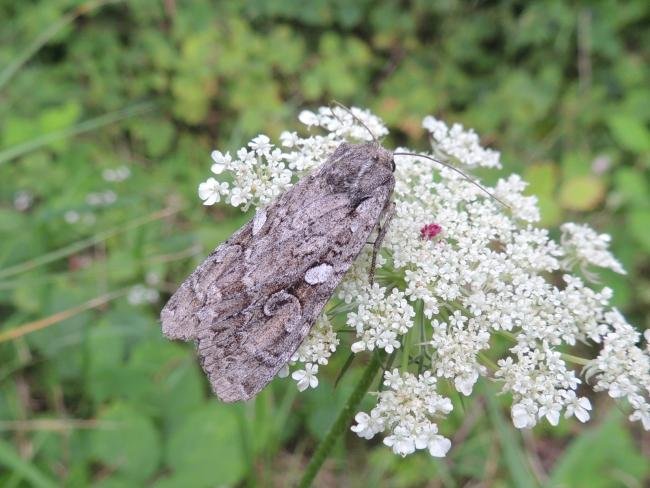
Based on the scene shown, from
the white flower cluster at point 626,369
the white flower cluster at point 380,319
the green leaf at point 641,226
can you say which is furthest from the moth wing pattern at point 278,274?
the green leaf at point 641,226

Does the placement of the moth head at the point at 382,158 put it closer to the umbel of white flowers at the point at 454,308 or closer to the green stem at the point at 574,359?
the umbel of white flowers at the point at 454,308

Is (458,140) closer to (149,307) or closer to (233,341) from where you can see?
(233,341)

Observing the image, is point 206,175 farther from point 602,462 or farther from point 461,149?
point 602,462

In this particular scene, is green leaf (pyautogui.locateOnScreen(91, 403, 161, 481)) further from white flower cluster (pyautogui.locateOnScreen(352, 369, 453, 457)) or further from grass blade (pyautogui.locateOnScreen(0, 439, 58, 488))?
white flower cluster (pyautogui.locateOnScreen(352, 369, 453, 457))

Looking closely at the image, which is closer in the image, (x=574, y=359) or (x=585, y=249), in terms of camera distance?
(x=574, y=359)

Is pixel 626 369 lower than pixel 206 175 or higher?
lower

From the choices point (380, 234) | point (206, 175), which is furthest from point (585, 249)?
point (206, 175)

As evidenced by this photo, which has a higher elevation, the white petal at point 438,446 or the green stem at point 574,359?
the green stem at point 574,359
